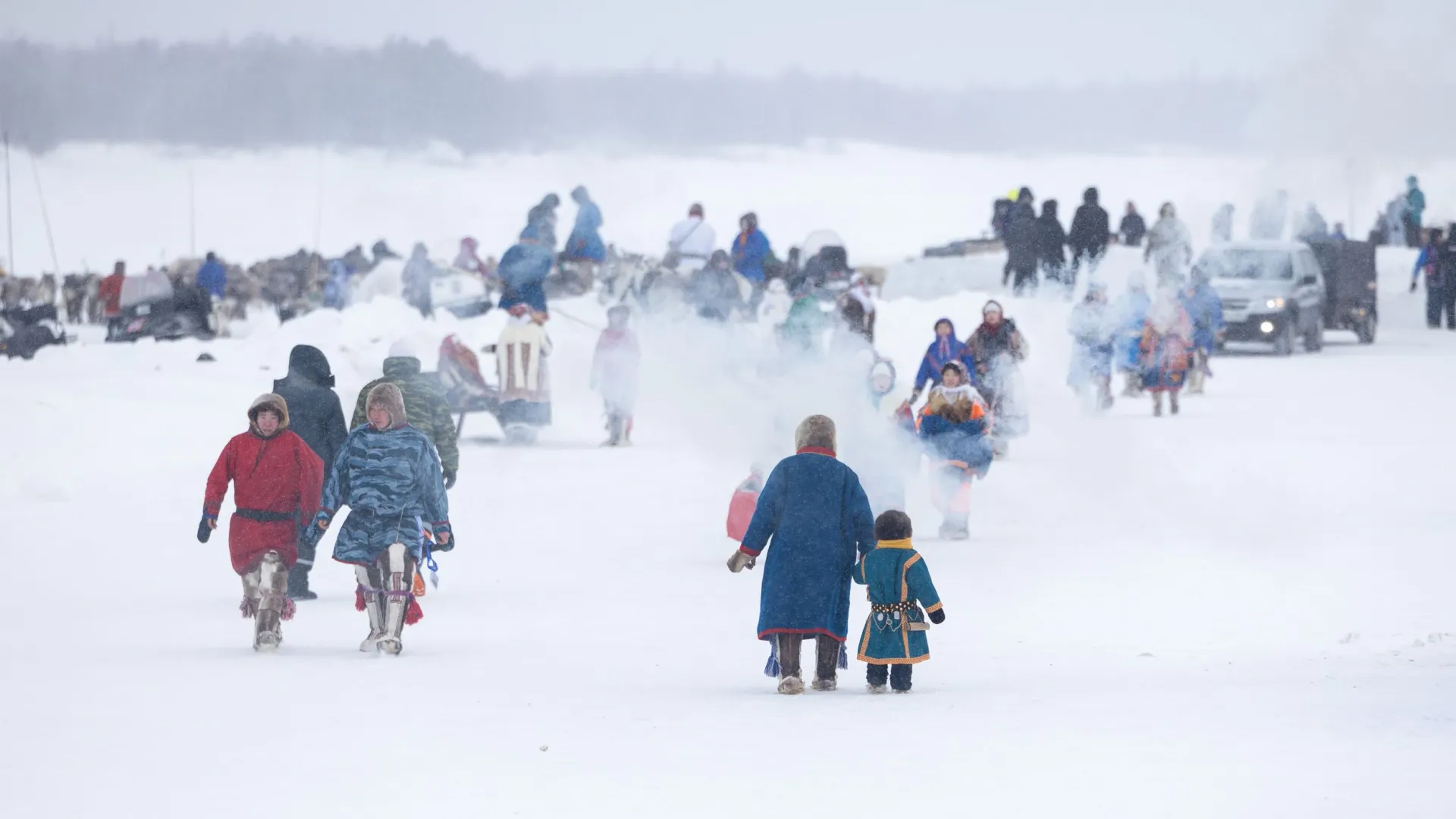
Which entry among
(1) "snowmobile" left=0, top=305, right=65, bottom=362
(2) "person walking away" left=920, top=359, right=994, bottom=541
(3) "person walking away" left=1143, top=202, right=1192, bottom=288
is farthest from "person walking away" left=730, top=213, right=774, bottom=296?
(2) "person walking away" left=920, top=359, right=994, bottom=541

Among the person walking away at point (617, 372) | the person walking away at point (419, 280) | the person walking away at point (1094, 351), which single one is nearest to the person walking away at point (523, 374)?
the person walking away at point (617, 372)

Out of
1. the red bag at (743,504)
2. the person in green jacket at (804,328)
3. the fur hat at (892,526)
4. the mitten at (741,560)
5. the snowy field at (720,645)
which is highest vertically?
the person in green jacket at (804,328)

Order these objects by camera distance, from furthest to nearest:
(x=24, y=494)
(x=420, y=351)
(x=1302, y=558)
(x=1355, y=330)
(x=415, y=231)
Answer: (x=415, y=231) < (x=1355, y=330) < (x=420, y=351) < (x=24, y=494) < (x=1302, y=558)

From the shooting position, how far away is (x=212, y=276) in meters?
39.9

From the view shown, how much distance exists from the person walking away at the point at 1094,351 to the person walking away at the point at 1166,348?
0.45m

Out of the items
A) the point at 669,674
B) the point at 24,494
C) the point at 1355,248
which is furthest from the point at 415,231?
Result: the point at 669,674

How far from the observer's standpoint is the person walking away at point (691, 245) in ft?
102

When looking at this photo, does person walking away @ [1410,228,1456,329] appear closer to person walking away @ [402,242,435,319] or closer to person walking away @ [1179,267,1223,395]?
person walking away @ [1179,267,1223,395]

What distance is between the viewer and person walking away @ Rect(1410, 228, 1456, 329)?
123 ft

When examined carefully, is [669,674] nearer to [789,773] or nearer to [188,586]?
[789,773]

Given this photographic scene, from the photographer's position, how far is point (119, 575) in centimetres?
1448

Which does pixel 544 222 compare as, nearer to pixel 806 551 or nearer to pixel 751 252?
pixel 751 252

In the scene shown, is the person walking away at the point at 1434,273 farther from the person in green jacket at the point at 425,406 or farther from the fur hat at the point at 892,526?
the fur hat at the point at 892,526

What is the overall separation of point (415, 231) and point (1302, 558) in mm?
59175
